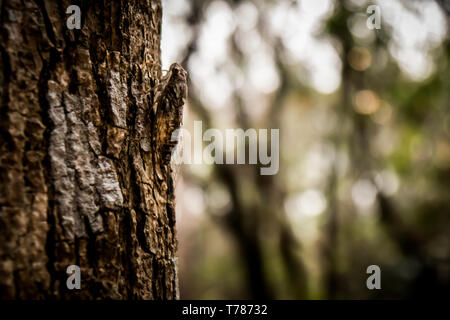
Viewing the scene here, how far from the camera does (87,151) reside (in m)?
0.88

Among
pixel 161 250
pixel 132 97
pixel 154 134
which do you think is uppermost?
pixel 132 97

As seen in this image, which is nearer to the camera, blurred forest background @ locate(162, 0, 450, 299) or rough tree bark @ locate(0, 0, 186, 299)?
rough tree bark @ locate(0, 0, 186, 299)

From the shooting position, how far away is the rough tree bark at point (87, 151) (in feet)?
2.58

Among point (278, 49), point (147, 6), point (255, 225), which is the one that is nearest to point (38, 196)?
point (147, 6)

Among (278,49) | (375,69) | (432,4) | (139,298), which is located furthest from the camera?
(278,49)

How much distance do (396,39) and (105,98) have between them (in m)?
4.11

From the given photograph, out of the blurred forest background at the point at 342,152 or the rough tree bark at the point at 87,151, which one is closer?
the rough tree bark at the point at 87,151

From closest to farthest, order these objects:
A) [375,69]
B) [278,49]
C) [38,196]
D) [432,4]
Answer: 1. [38,196]
2. [432,4]
3. [375,69]
4. [278,49]

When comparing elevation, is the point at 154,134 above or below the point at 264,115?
below

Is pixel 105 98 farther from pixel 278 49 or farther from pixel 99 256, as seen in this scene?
pixel 278 49

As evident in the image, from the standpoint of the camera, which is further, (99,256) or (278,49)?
(278,49)

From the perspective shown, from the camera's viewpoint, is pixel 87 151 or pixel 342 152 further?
pixel 342 152

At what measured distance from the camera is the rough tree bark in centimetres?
79

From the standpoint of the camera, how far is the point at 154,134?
97 cm
